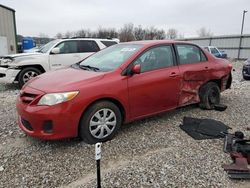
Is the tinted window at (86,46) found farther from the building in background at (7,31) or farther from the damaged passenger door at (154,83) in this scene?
the building in background at (7,31)

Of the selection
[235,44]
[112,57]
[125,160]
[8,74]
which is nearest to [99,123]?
[125,160]

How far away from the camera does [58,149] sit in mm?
3604

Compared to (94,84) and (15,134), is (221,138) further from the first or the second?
(15,134)

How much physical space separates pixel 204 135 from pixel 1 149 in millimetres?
3222

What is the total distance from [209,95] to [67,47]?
Answer: 541 centimetres

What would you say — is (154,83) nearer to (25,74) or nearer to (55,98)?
(55,98)

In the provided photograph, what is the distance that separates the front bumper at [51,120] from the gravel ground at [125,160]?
0.99ft

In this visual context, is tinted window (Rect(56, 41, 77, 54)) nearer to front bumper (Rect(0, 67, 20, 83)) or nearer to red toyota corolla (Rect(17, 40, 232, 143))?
front bumper (Rect(0, 67, 20, 83))

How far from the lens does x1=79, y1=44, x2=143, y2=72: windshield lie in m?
4.11

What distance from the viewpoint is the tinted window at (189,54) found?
4.82m

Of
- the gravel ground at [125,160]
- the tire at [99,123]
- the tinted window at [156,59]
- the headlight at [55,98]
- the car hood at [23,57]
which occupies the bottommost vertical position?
the gravel ground at [125,160]

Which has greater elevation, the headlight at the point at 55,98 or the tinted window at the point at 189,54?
the tinted window at the point at 189,54

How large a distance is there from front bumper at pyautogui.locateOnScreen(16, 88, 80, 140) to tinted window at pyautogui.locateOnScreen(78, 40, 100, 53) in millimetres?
5724

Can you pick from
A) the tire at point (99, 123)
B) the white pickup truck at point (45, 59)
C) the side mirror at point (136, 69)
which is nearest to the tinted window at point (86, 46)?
the white pickup truck at point (45, 59)
